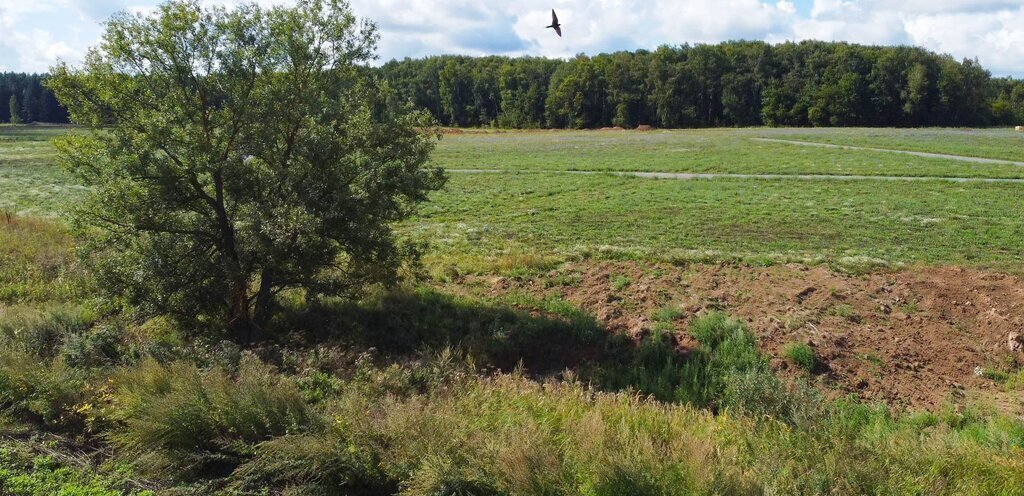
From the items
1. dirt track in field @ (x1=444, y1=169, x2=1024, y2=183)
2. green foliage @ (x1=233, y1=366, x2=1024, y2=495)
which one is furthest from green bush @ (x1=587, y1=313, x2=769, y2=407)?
dirt track in field @ (x1=444, y1=169, x2=1024, y2=183)

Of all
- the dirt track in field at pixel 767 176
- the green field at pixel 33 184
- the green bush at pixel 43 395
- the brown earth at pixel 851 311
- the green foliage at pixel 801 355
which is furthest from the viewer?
the dirt track in field at pixel 767 176

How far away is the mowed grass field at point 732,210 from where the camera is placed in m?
16.8

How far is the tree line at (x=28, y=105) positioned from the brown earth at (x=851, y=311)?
13194 cm

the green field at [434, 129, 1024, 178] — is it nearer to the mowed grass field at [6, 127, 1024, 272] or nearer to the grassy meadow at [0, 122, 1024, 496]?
the mowed grass field at [6, 127, 1024, 272]

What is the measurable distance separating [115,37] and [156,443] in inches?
280

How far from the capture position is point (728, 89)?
102750 millimetres

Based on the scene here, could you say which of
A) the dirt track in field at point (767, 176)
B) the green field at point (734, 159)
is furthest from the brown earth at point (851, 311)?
the green field at point (734, 159)

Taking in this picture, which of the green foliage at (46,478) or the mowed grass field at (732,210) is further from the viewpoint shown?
the mowed grass field at (732,210)

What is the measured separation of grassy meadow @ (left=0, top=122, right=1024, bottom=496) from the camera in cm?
626

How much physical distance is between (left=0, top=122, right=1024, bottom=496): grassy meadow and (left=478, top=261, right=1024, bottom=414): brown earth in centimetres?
40

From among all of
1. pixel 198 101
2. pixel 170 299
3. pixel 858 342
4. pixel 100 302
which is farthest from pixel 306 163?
pixel 858 342

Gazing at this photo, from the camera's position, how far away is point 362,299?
1379 centimetres

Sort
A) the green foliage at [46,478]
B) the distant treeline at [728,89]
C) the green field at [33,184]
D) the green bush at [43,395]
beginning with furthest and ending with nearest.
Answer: the distant treeline at [728,89]
the green field at [33,184]
the green bush at [43,395]
the green foliage at [46,478]

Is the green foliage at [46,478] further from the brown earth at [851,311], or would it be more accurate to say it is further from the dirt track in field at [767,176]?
the dirt track in field at [767,176]
